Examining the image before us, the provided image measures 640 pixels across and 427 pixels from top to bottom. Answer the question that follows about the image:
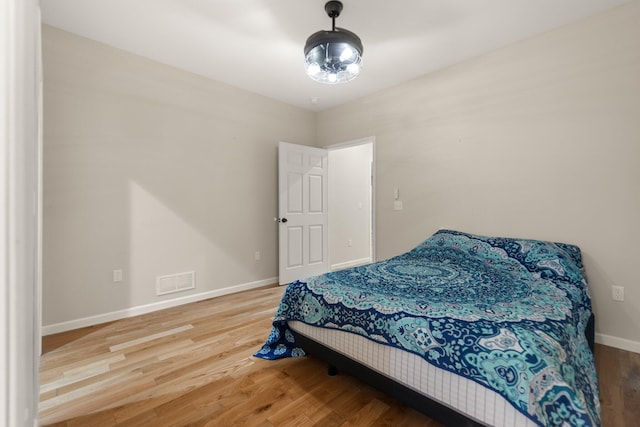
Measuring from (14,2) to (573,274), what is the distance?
9.50 ft

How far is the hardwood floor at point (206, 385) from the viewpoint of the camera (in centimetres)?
152

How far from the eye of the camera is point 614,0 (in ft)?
7.25

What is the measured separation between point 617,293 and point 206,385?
10.1ft

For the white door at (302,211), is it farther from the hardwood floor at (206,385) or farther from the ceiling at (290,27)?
the hardwood floor at (206,385)

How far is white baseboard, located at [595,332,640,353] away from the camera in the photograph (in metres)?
2.20

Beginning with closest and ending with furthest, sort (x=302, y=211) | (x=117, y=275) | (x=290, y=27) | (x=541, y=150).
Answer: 1. (x=290, y=27)
2. (x=541, y=150)
3. (x=117, y=275)
4. (x=302, y=211)

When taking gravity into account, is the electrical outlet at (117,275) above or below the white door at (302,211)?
Result: below

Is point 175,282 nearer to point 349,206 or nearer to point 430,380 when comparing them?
point 430,380

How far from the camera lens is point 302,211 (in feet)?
13.7

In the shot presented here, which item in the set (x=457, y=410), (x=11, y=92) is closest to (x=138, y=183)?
(x=11, y=92)

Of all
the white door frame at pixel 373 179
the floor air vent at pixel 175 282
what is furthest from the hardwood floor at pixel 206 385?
the white door frame at pixel 373 179

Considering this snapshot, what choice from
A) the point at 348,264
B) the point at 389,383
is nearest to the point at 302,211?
the point at 348,264

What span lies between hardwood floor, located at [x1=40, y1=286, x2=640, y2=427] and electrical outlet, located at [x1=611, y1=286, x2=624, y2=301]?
39 cm

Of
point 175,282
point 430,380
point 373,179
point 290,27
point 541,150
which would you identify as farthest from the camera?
point 373,179
